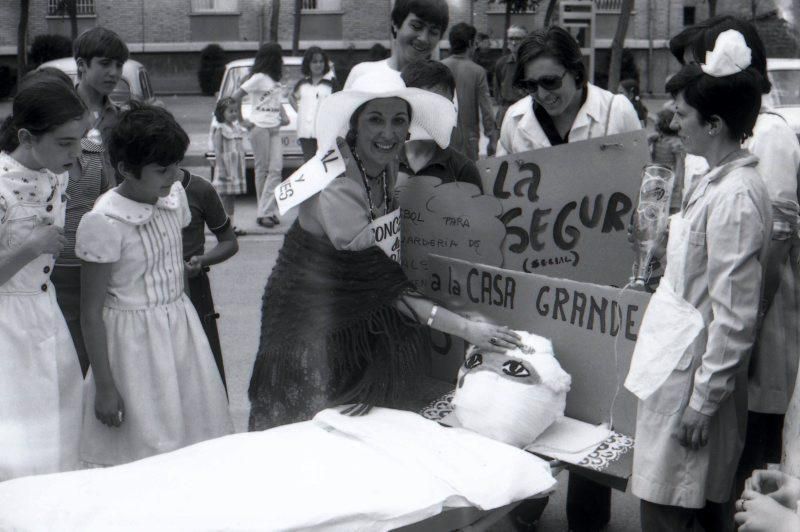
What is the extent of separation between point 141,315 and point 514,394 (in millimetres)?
1233

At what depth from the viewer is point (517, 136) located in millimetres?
4199

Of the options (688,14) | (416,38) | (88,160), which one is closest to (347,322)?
(88,160)

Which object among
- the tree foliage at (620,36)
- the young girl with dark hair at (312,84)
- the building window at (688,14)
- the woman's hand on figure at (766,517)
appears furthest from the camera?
the building window at (688,14)

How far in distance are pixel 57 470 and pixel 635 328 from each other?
1.79 metres

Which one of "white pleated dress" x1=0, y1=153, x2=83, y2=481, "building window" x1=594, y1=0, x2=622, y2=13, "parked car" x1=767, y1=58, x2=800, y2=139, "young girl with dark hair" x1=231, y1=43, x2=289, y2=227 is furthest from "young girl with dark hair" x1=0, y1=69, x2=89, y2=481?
"building window" x1=594, y1=0, x2=622, y2=13

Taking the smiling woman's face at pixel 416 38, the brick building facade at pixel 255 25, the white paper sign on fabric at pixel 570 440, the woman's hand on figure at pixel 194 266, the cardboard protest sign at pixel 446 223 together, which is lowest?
the white paper sign on fabric at pixel 570 440

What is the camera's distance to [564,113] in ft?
13.4

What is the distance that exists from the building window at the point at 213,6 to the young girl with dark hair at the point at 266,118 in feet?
66.7

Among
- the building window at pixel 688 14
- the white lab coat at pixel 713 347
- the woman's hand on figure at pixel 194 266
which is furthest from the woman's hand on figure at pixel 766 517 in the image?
the building window at pixel 688 14

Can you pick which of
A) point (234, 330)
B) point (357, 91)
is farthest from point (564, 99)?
point (234, 330)

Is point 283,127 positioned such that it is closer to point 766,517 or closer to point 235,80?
point 235,80

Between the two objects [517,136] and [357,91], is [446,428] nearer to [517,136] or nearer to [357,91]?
[357,91]

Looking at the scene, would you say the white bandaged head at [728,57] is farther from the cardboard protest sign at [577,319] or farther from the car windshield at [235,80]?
the car windshield at [235,80]

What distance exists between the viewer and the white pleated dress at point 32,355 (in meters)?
3.07
